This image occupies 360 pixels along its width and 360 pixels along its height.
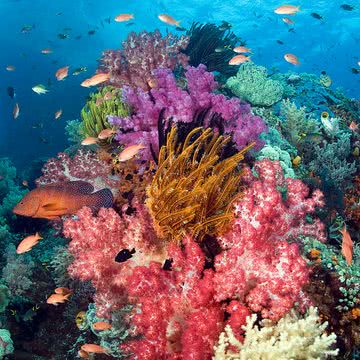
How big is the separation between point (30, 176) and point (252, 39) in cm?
5552

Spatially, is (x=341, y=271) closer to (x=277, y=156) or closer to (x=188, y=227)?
(x=188, y=227)

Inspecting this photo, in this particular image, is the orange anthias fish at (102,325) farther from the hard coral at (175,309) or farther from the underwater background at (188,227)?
the hard coral at (175,309)

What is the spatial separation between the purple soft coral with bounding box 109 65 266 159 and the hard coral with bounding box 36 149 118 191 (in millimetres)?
Answer: 594

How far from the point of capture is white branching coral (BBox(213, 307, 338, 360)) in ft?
7.13

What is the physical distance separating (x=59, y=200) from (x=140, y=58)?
3988 mm

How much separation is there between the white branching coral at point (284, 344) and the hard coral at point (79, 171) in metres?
3.09

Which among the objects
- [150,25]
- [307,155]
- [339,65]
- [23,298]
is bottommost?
[339,65]

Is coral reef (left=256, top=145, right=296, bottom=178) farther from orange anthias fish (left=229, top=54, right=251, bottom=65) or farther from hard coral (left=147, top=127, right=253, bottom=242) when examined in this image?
orange anthias fish (left=229, top=54, right=251, bottom=65)

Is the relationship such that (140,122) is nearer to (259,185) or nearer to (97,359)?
(259,185)

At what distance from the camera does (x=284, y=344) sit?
2168mm

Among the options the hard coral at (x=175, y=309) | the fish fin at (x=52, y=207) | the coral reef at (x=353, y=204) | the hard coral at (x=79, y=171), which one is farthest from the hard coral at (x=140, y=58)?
the coral reef at (x=353, y=204)

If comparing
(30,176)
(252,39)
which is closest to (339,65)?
(252,39)

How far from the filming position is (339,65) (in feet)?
225

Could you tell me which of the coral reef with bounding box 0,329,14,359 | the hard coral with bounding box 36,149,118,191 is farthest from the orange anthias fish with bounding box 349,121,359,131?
the coral reef with bounding box 0,329,14,359
